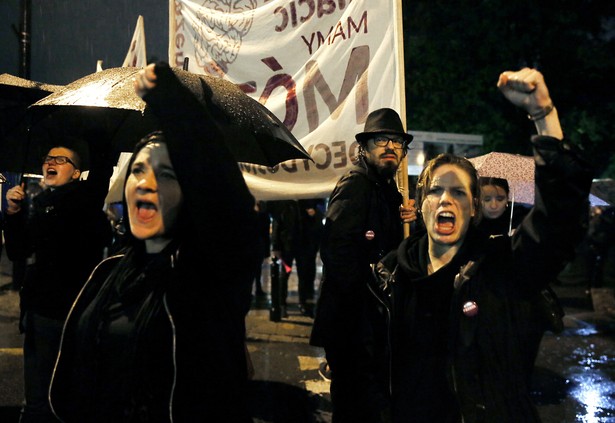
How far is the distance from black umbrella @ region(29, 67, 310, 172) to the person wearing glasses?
39cm

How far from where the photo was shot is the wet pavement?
5.31 m

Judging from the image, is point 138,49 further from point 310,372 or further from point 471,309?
point 471,309

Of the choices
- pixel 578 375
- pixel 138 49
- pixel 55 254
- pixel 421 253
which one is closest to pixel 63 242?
pixel 55 254

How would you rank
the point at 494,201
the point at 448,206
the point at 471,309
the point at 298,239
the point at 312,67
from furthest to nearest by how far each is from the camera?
the point at 298,239, the point at 494,201, the point at 312,67, the point at 448,206, the point at 471,309

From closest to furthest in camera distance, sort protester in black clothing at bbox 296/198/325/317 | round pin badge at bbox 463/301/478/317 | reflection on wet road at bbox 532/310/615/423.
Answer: round pin badge at bbox 463/301/478/317, reflection on wet road at bbox 532/310/615/423, protester in black clothing at bbox 296/198/325/317

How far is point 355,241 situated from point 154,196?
217 centimetres

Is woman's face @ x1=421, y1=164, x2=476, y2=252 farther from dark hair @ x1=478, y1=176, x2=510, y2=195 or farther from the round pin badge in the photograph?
dark hair @ x1=478, y1=176, x2=510, y2=195

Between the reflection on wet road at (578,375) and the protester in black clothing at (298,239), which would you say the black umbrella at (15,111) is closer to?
the reflection on wet road at (578,375)

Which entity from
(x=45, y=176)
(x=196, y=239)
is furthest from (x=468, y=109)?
(x=196, y=239)

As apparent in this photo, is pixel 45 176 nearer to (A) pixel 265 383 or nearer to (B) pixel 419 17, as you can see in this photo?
(A) pixel 265 383

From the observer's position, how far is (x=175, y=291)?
195 centimetres

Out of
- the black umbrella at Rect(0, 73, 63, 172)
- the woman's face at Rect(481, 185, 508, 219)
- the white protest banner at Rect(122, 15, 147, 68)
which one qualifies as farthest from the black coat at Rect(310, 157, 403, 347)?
the white protest banner at Rect(122, 15, 147, 68)

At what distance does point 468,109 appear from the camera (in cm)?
1683

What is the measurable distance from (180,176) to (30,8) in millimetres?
8701
